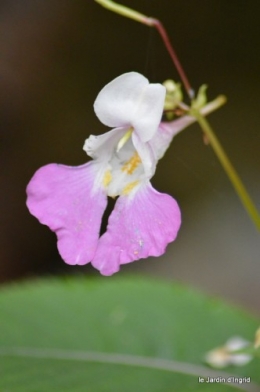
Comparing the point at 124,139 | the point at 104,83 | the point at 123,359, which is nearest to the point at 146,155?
the point at 124,139

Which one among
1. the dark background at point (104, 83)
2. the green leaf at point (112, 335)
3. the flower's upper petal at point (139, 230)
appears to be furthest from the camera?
the dark background at point (104, 83)

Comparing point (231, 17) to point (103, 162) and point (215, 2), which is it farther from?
point (103, 162)

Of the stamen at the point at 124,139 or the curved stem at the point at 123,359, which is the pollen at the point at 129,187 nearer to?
the stamen at the point at 124,139

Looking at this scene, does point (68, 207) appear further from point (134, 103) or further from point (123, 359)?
point (123, 359)

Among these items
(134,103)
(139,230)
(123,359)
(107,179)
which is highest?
(134,103)

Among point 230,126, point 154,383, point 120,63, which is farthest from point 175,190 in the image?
point 154,383

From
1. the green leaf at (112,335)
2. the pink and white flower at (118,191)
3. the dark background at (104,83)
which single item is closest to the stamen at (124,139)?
the pink and white flower at (118,191)
